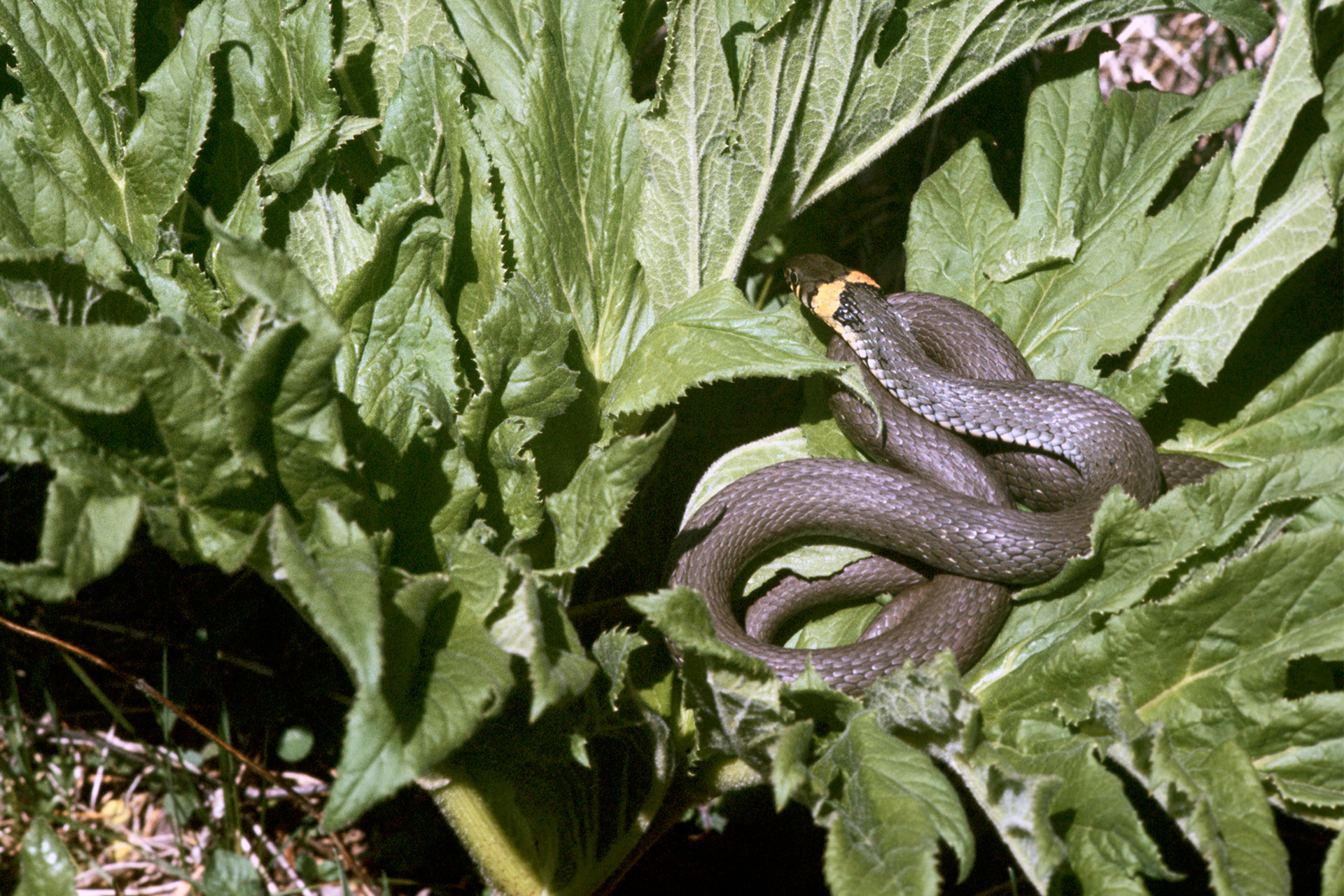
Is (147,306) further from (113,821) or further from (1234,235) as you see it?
(1234,235)

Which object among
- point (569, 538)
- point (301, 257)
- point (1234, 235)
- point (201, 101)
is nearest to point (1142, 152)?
point (1234, 235)

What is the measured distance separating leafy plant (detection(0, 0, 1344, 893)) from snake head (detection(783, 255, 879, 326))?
294mm

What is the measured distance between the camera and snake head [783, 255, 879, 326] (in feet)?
12.6

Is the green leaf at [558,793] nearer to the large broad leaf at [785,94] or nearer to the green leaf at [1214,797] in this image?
the green leaf at [1214,797]

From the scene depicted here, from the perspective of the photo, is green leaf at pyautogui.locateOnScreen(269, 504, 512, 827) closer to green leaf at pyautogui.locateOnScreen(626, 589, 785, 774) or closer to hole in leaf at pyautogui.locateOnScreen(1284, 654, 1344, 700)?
green leaf at pyautogui.locateOnScreen(626, 589, 785, 774)

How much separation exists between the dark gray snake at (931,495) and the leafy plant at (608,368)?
137mm

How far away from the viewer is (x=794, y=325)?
2.68 metres

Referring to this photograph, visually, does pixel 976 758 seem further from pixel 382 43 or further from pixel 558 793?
pixel 382 43

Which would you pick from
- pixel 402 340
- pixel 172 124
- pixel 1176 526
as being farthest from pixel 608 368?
pixel 1176 526

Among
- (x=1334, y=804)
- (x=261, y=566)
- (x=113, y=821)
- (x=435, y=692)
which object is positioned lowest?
(x=113, y=821)

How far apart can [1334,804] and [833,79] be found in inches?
92.1

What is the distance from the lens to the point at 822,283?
389 cm

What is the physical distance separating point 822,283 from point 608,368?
1110mm

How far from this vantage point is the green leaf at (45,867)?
2480mm
